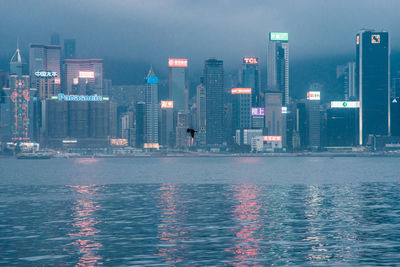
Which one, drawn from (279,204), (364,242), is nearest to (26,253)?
(364,242)

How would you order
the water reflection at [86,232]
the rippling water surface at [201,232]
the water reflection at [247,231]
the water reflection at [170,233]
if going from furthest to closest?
the water reflection at [170,233], the water reflection at [247,231], the rippling water surface at [201,232], the water reflection at [86,232]

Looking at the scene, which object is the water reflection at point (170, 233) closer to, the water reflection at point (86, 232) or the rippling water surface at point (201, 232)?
the rippling water surface at point (201, 232)

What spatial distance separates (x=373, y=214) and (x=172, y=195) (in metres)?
38.8

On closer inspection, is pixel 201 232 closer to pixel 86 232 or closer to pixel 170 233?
pixel 170 233

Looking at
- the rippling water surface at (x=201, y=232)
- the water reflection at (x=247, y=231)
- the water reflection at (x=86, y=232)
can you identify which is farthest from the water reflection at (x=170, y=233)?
the water reflection at (x=86, y=232)

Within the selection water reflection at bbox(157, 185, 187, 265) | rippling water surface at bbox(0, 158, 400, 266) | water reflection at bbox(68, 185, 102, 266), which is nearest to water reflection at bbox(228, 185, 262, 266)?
rippling water surface at bbox(0, 158, 400, 266)

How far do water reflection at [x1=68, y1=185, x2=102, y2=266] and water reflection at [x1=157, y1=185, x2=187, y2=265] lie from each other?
179 inches

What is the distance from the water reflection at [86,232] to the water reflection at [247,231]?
944 centimetres

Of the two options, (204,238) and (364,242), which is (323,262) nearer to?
(364,242)

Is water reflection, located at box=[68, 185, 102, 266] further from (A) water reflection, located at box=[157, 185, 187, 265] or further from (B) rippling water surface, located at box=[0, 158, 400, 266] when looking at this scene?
(A) water reflection, located at box=[157, 185, 187, 265]

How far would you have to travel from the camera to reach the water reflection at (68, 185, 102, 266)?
132ft

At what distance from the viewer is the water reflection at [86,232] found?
132 ft

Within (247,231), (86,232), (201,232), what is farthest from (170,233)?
(86,232)

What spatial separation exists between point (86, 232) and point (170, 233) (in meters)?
7.22
